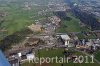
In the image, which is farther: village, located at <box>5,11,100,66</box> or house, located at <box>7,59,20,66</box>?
village, located at <box>5,11,100,66</box>

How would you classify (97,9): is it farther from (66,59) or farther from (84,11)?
(66,59)

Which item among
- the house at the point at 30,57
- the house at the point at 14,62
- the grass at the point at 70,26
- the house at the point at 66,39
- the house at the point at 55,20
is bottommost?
the grass at the point at 70,26

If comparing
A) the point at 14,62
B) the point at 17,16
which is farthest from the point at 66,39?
the point at 17,16

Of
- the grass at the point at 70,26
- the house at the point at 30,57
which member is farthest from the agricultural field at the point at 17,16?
the house at the point at 30,57

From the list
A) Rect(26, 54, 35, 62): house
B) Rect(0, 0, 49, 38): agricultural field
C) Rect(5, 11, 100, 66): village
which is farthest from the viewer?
Rect(0, 0, 49, 38): agricultural field

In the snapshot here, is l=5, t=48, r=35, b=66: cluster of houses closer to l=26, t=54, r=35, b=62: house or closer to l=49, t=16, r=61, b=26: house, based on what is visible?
l=26, t=54, r=35, b=62: house

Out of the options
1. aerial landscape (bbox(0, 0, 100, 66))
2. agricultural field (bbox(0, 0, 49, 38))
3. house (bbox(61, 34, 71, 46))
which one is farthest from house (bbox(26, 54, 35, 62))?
agricultural field (bbox(0, 0, 49, 38))

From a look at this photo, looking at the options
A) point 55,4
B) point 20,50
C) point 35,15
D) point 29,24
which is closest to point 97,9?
point 55,4

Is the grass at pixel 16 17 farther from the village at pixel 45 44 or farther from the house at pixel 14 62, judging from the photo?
the house at pixel 14 62

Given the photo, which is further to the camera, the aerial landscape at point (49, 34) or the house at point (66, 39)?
the house at point (66, 39)

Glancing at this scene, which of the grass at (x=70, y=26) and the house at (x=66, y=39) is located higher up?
the house at (x=66, y=39)
